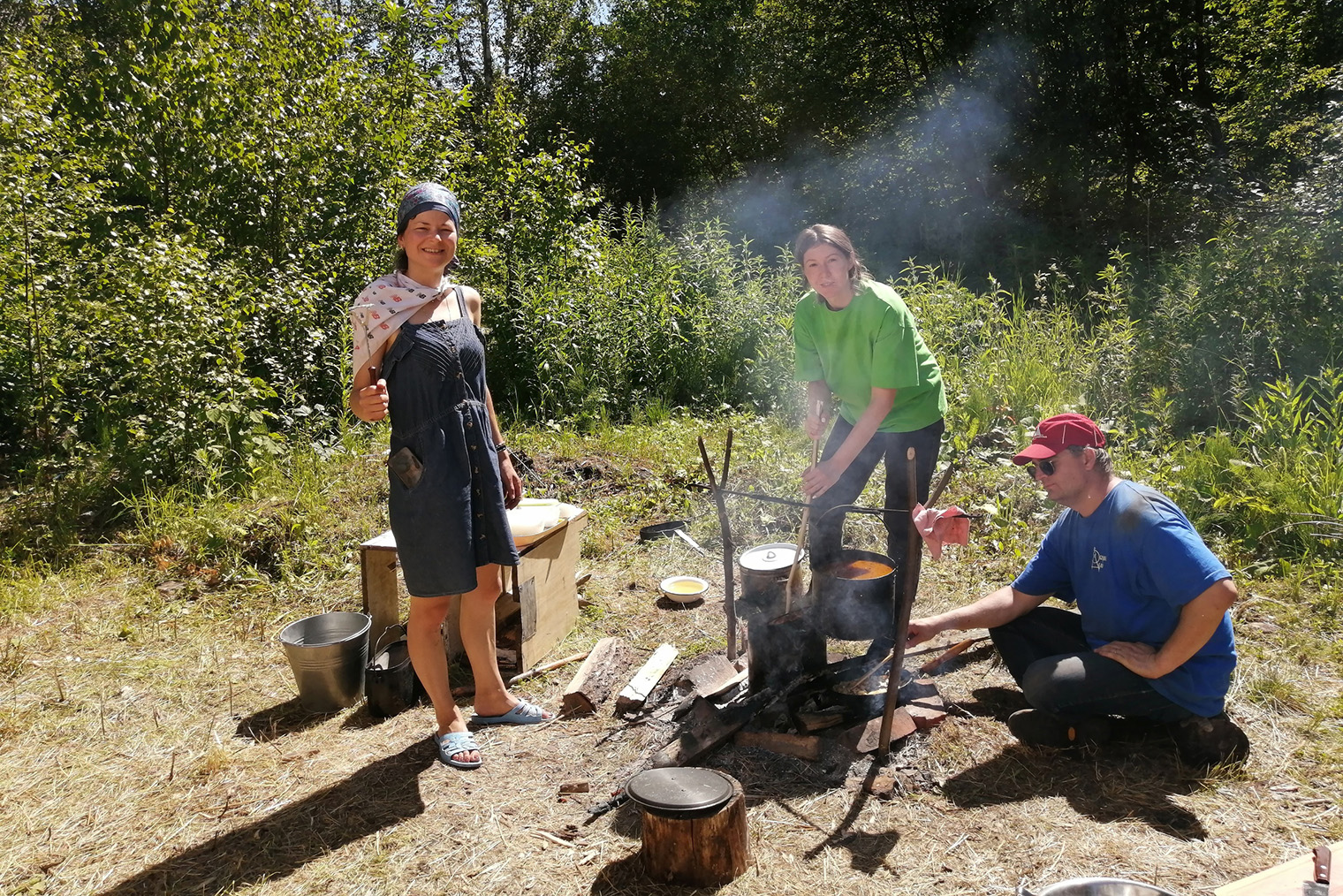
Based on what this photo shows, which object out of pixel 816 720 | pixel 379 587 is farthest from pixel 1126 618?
pixel 379 587

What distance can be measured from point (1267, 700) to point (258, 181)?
816 cm

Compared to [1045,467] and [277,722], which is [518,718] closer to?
[277,722]

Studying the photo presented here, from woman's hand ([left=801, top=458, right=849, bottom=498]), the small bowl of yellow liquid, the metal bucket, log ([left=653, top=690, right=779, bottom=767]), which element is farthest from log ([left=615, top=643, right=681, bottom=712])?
the metal bucket

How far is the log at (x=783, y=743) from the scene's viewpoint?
3318 mm

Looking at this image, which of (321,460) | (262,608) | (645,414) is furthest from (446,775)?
(645,414)

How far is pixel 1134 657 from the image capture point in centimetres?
311

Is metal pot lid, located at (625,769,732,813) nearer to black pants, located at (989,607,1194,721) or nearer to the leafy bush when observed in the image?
black pants, located at (989,607,1194,721)

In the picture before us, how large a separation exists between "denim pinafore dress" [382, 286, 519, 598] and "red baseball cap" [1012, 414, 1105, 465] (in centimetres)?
202

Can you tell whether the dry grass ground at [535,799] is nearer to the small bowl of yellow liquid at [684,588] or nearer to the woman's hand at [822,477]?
the small bowl of yellow liquid at [684,588]

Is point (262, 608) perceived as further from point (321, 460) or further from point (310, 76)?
point (310, 76)

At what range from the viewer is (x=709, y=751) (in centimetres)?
336

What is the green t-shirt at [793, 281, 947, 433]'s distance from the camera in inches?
144

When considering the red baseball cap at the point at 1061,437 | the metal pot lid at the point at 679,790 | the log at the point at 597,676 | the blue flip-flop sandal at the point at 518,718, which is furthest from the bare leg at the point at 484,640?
the red baseball cap at the point at 1061,437

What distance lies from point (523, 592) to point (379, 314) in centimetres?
160
